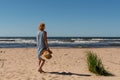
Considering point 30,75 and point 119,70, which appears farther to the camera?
point 119,70

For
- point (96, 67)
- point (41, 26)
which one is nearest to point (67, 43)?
point (96, 67)

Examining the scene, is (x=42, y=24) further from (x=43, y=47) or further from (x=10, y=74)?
(x=10, y=74)

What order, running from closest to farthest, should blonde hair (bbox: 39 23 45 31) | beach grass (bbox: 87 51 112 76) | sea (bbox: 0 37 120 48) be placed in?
blonde hair (bbox: 39 23 45 31) → beach grass (bbox: 87 51 112 76) → sea (bbox: 0 37 120 48)

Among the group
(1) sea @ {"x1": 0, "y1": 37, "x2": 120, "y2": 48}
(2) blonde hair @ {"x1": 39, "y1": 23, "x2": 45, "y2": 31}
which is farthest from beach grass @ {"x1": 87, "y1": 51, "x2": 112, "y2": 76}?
(1) sea @ {"x1": 0, "y1": 37, "x2": 120, "y2": 48}

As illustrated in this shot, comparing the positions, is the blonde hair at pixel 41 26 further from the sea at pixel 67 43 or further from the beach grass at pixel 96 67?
the sea at pixel 67 43

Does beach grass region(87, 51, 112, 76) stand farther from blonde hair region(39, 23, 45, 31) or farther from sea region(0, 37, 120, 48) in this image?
sea region(0, 37, 120, 48)

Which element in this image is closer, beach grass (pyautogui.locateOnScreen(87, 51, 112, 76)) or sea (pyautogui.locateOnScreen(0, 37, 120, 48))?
beach grass (pyautogui.locateOnScreen(87, 51, 112, 76))

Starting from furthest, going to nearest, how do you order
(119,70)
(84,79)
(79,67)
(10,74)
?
(79,67) < (119,70) < (10,74) < (84,79)

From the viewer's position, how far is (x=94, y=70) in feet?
27.5

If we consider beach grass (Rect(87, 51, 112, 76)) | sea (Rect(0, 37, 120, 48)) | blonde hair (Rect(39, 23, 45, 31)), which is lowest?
sea (Rect(0, 37, 120, 48))

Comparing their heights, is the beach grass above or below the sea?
above

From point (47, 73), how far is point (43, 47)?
856mm

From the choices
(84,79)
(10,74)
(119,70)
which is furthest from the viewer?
(119,70)

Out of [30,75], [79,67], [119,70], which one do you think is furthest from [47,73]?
[119,70]
